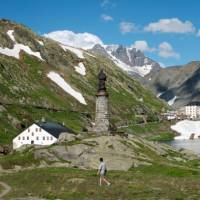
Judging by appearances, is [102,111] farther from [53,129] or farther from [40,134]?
[53,129]

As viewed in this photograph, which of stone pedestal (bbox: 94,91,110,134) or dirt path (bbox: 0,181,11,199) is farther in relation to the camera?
stone pedestal (bbox: 94,91,110,134)

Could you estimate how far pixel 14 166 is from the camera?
81562 mm

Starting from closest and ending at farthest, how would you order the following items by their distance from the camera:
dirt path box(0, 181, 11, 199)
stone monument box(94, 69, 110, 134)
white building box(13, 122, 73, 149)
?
dirt path box(0, 181, 11, 199) < stone monument box(94, 69, 110, 134) < white building box(13, 122, 73, 149)

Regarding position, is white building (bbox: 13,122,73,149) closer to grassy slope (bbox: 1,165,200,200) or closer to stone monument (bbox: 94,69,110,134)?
stone monument (bbox: 94,69,110,134)

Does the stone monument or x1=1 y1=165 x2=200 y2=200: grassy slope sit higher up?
the stone monument

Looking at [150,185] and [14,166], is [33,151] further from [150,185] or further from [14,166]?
[150,185]

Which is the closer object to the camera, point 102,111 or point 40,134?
point 102,111

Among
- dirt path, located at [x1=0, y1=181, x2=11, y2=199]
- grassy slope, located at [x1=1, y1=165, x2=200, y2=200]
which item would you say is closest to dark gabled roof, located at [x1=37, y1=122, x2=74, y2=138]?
grassy slope, located at [x1=1, y1=165, x2=200, y2=200]

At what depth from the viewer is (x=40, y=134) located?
14062 centimetres

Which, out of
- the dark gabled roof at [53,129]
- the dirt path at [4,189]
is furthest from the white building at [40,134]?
the dirt path at [4,189]

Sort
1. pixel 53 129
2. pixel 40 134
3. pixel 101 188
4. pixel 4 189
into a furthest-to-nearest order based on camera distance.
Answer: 1. pixel 53 129
2. pixel 40 134
3. pixel 4 189
4. pixel 101 188

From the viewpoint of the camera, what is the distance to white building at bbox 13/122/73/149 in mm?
137750

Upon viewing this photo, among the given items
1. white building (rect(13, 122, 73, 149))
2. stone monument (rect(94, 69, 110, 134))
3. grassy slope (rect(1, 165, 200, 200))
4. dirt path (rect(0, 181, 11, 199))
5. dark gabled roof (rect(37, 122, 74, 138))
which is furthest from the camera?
dark gabled roof (rect(37, 122, 74, 138))

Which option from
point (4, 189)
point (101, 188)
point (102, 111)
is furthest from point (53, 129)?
point (101, 188)
